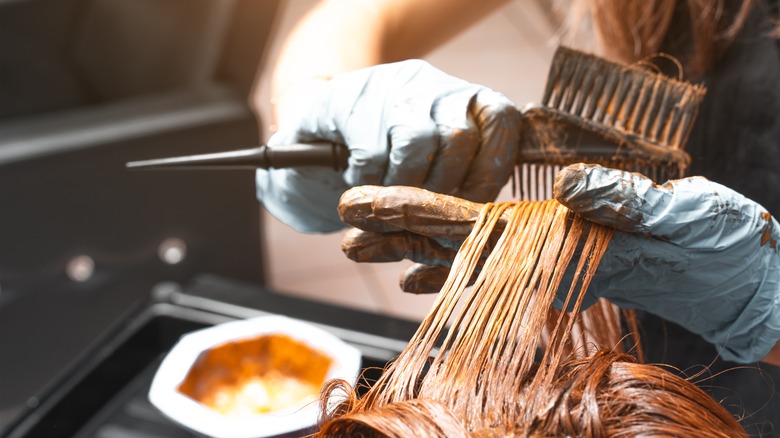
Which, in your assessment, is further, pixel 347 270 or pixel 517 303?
pixel 347 270

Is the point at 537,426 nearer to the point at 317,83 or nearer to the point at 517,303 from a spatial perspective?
the point at 517,303

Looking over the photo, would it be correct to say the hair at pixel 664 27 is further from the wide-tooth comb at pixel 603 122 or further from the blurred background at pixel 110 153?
the blurred background at pixel 110 153

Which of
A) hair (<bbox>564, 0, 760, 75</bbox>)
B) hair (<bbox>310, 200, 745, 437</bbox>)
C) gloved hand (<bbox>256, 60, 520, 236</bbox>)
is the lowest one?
hair (<bbox>310, 200, 745, 437</bbox>)

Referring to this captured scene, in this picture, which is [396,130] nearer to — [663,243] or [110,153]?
[663,243]

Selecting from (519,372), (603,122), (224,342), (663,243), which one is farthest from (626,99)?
(224,342)

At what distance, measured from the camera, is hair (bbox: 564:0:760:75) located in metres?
0.79

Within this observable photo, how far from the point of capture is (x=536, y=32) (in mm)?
785

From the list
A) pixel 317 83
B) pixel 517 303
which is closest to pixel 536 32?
pixel 317 83

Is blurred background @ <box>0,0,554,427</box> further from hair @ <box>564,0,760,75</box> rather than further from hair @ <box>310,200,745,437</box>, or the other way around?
hair @ <box>310,200,745,437</box>

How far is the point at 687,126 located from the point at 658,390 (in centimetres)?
31

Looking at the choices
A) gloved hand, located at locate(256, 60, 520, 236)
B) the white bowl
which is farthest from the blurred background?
gloved hand, located at locate(256, 60, 520, 236)

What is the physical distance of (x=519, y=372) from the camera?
0.47m

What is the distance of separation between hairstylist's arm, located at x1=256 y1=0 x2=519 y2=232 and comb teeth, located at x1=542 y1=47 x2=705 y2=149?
0.06 m

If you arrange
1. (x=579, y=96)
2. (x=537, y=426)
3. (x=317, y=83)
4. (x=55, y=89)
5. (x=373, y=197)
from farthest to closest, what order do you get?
(x=55, y=89) → (x=317, y=83) → (x=579, y=96) → (x=373, y=197) → (x=537, y=426)
